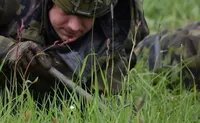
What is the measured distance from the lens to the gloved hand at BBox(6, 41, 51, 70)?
3.23 meters

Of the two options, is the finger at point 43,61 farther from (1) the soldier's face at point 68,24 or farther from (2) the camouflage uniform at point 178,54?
(2) the camouflage uniform at point 178,54

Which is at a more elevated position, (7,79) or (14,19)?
(14,19)

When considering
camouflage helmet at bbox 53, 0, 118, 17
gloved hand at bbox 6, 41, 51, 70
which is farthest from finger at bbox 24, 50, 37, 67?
camouflage helmet at bbox 53, 0, 118, 17

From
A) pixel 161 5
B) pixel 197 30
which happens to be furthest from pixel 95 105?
pixel 161 5

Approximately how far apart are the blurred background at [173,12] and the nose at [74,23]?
2.80m

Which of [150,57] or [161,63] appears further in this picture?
[150,57]

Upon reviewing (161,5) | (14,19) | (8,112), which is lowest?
(161,5)

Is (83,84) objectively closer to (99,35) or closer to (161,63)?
(99,35)

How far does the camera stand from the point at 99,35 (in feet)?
12.6

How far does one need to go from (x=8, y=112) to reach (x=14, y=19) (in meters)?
0.85

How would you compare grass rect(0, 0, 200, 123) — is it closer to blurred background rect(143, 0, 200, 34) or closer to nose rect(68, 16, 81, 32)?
nose rect(68, 16, 81, 32)

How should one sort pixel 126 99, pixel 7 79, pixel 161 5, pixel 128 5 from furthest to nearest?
pixel 161 5
pixel 128 5
pixel 7 79
pixel 126 99

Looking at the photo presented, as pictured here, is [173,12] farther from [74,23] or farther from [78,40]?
[74,23]

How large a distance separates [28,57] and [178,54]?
4.61ft
